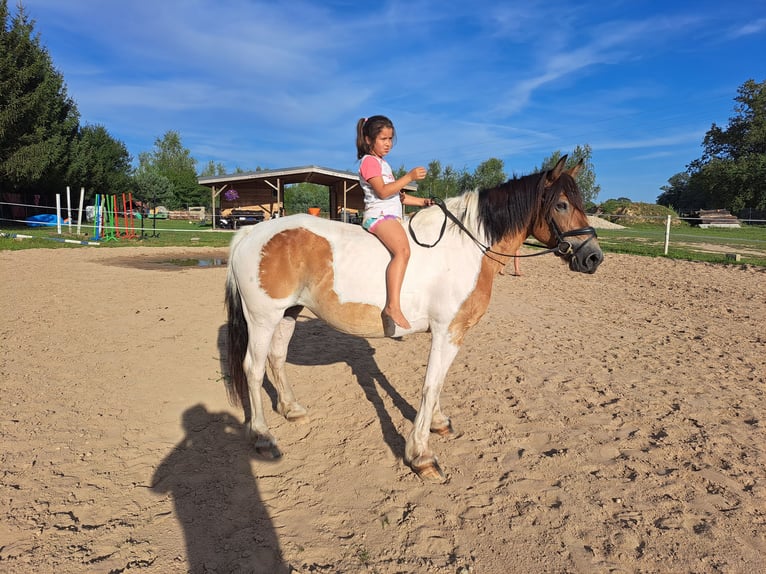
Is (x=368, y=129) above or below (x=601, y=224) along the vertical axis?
below

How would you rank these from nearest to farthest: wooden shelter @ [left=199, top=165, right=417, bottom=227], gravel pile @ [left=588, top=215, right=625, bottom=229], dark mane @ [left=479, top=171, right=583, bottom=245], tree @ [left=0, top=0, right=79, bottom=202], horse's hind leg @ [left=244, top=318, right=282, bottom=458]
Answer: dark mane @ [left=479, top=171, right=583, bottom=245]
horse's hind leg @ [left=244, top=318, right=282, bottom=458]
tree @ [left=0, top=0, right=79, bottom=202]
wooden shelter @ [left=199, top=165, right=417, bottom=227]
gravel pile @ [left=588, top=215, right=625, bottom=229]

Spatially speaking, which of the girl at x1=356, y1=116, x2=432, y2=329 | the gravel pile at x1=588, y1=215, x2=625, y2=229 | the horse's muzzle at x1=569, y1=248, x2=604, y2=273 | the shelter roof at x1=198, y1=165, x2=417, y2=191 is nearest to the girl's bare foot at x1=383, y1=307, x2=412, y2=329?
the girl at x1=356, y1=116, x2=432, y2=329

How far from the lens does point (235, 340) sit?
3.78 meters

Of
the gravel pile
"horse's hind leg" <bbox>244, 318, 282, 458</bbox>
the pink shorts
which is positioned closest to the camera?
the pink shorts

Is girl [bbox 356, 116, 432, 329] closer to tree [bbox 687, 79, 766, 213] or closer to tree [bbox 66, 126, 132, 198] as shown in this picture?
A: tree [bbox 66, 126, 132, 198]

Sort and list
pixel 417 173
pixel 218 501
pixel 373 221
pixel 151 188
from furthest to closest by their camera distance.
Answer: pixel 151 188 → pixel 373 221 → pixel 417 173 → pixel 218 501

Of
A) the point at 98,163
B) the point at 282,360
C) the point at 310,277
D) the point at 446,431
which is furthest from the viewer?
the point at 98,163

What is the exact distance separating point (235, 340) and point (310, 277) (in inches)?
39.5

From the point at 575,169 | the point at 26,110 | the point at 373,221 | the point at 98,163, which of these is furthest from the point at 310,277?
the point at 98,163

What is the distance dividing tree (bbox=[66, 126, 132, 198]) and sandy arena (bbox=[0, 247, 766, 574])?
1160 inches

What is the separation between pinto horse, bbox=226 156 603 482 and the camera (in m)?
3.12

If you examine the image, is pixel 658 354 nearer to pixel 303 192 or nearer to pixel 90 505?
pixel 90 505

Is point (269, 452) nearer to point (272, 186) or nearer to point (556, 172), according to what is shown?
point (556, 172)

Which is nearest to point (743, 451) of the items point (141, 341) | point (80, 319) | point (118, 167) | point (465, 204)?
point (465, 204)
